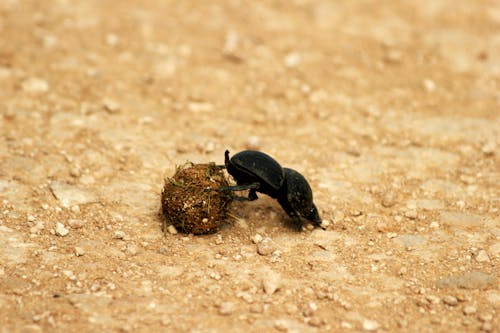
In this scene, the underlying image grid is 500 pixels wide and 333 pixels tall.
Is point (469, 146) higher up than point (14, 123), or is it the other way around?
point (469, 146)

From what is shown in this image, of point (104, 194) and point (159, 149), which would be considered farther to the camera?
point (159, 149)

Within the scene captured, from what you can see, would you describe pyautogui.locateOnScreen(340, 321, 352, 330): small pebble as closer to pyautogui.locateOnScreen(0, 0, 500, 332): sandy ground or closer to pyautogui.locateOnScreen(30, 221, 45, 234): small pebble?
pyautogui.locateOnScreen(0, 0, 500, 332): sandy ground

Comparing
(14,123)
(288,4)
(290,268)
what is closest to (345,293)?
(290,268)

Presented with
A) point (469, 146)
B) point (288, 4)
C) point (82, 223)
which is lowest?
point (82, 223)

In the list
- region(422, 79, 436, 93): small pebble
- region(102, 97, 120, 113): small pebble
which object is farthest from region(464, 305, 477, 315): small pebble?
region(102, 97, 120, 113): small pebble

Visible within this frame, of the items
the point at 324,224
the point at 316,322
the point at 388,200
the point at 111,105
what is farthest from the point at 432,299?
the point at 111,105

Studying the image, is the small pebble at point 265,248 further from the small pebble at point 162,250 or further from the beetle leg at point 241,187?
the small pebble at point 162,250

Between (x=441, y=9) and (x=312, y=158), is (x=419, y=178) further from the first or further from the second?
(x=441, y=9)
